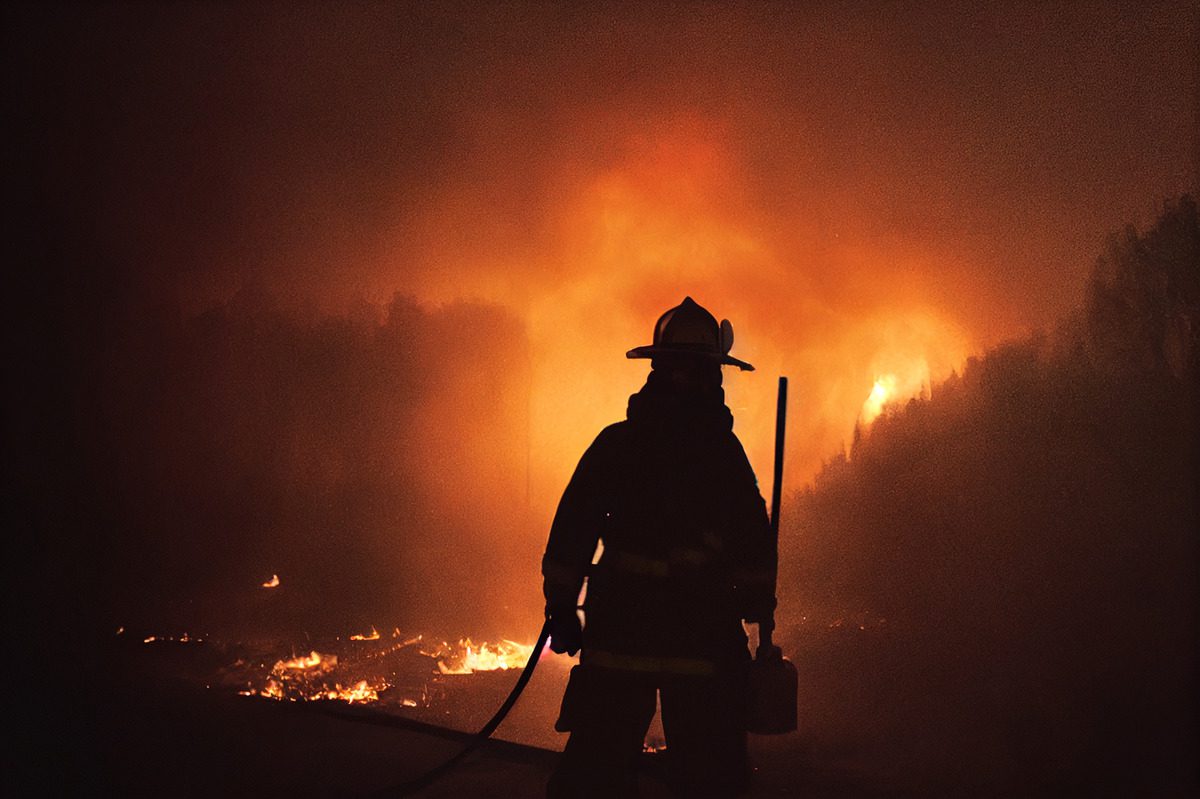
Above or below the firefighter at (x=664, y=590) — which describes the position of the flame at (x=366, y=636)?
below

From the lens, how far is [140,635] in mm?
13461

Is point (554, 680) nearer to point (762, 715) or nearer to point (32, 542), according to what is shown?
point (32, 542)

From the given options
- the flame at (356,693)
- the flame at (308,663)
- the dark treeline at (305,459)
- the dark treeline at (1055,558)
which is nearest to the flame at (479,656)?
the dark treeline at (305,459)

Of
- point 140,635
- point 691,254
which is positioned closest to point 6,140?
point 140,635

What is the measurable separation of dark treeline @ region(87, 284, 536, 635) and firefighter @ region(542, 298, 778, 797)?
445 inches

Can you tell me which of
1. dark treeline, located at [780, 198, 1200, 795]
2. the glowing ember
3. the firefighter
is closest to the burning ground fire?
dark treeline, located at [780, 198, 1200, 795]

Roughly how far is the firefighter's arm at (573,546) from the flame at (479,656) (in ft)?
69.6

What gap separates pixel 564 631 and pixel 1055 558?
26.9ft

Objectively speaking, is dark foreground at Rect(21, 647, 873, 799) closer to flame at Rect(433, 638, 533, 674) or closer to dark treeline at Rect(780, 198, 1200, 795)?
dark treeline at Rect(780, 198, 1200, 795)

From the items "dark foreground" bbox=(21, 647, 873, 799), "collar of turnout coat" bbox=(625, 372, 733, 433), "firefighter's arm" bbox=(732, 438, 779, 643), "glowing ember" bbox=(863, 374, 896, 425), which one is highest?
"glowing ember" bbox=(863, 374, 896, 425)

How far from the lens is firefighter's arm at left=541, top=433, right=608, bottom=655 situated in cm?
322

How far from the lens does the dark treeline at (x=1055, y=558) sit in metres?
7.80

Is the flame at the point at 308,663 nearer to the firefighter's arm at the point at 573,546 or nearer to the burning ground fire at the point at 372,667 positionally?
the burning ground fire at the point at 372,667

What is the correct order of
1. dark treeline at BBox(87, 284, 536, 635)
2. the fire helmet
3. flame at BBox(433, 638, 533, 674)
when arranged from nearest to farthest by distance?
1. the fire helmet
2. dark treeline at BBox(87, 284, 536, 635)
3. flame at BBox(433, 638, 533, 674)
